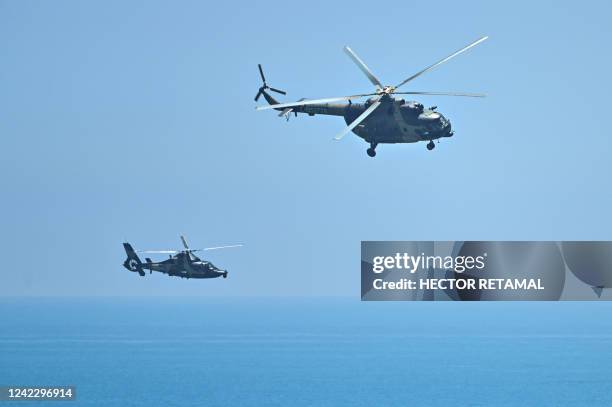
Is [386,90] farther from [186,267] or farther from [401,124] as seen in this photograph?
[186,267]

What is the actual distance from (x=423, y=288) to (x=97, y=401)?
11152 cm

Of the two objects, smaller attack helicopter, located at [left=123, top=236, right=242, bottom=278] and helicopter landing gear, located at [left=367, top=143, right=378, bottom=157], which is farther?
smaller attack helicopter, located at [left=123, top=236, right=242, bottom=278]

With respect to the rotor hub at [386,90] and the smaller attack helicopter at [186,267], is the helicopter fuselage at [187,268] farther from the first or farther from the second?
the rotor hub at [386,90]

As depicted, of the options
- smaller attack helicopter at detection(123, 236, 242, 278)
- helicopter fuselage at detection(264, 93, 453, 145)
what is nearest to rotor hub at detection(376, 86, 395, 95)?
helicopter fuselage at detection(264, 93, 453, 145)

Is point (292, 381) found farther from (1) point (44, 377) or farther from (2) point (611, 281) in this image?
(2) point (611, 281)

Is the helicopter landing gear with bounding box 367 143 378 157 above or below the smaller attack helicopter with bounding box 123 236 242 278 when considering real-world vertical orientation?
above

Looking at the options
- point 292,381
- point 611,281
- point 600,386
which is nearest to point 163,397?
point 292,381

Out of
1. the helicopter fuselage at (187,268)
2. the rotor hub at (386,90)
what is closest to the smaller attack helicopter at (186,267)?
the helicopter fuselage at (187,268)

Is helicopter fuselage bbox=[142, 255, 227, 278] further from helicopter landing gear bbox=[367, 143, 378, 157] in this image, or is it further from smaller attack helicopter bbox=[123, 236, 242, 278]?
helicopter landing gear bbox=[367, 143, 378, 157]

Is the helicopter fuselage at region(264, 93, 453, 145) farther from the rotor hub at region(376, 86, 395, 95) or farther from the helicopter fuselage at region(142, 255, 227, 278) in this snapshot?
the helicopter fuselage at region(142, 255, 227, 278)

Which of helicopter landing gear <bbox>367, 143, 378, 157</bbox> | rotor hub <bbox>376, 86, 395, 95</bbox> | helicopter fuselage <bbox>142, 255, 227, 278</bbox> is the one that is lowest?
helicopter fuselage <bbox>142, 255, 227, 278</bbox>

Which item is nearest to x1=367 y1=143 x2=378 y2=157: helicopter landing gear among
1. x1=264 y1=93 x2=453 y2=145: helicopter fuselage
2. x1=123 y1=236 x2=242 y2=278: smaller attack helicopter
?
x1=264 y1=93 x2=453 y2=145: helicopter fuselage

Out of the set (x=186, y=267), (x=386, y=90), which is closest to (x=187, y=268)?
(x=186, y=267)

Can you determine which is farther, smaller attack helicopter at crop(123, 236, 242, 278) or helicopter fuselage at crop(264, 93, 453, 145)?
smaller attack helicopter at crop(123, 236, 242, 278)
